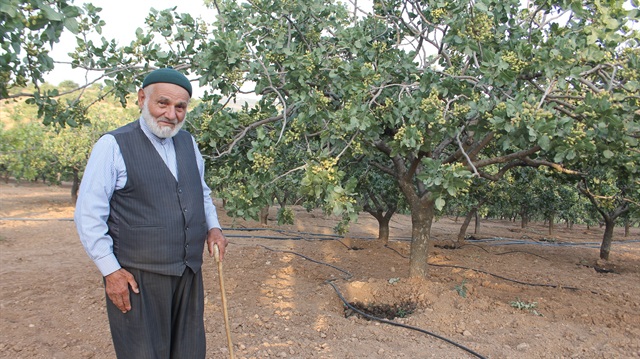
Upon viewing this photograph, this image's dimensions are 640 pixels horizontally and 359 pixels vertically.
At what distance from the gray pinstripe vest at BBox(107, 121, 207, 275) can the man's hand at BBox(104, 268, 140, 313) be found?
71 mm

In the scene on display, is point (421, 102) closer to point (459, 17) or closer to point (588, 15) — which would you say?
point (459, 17)

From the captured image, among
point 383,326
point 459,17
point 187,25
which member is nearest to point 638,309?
point 383,326

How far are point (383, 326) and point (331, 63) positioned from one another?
103 inches

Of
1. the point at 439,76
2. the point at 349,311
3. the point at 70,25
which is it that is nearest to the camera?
the point at 70,25

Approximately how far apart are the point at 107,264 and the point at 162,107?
798mm

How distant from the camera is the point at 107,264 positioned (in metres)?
2.05

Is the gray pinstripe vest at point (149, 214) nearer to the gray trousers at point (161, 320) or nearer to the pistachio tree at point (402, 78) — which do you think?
the gray trousers at point (161, 320)

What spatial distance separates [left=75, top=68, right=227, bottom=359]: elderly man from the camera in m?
2.07

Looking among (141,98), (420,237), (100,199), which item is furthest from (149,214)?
(420,237)

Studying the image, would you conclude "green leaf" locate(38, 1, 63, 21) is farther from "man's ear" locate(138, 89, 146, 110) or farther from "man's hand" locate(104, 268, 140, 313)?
"man's hand" locate(104, 268, 140, 313)

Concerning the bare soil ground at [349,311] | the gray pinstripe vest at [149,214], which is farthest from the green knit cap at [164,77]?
the bare soil ground at [349,311]

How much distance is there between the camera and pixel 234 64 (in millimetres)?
3854

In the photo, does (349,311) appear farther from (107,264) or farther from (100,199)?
(100,199)

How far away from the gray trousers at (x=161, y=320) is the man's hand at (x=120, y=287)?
0.15ft
